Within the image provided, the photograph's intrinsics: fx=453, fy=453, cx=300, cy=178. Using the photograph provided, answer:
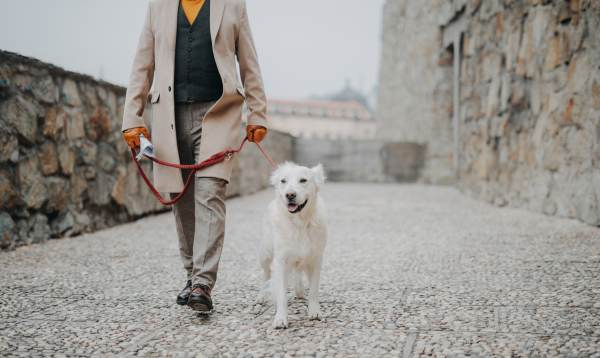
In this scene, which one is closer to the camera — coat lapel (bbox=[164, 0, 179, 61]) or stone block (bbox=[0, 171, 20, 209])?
coat lapel (bbox=[164, 0, 179, 61])

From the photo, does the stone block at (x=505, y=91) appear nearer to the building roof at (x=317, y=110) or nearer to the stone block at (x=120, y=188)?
the stone block at (x=120, y=188)

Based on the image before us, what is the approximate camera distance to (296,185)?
2348 mm

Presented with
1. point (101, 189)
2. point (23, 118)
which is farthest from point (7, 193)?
point (101, 189)

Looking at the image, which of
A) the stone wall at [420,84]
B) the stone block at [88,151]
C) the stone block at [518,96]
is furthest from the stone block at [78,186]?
the stone wall at [420,84]

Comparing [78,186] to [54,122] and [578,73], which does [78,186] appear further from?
[578,73]

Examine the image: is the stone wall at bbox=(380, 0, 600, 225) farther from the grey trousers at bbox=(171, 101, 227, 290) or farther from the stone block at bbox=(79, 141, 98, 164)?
the stone block at bbox=(79, 141, 98, 164)

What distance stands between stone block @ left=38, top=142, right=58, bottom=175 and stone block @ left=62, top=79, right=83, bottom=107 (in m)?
0.53

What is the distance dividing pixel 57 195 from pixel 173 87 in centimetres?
256

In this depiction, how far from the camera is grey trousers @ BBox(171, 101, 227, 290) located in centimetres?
242

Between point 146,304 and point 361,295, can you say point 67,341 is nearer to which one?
point 146,304

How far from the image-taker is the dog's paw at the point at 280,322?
226 centimetres

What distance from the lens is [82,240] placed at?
4.45 m

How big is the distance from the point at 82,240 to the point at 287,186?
3.01 metres

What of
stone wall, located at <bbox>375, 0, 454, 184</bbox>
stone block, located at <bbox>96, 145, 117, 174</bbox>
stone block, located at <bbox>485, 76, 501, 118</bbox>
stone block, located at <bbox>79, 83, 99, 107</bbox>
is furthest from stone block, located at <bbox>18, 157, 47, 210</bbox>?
stone wall, located at <bbox>375, 0, 454, 184</bbox>
